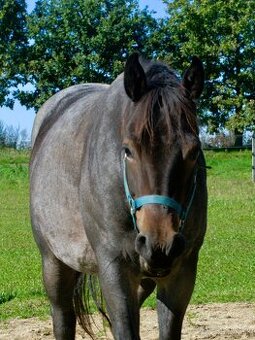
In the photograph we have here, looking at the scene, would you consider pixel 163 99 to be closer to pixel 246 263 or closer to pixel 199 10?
pixel 246 263

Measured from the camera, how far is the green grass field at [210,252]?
7766 millimetres

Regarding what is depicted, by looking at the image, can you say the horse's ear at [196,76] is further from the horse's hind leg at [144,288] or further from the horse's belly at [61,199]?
the horse's hind leg at [144,288]

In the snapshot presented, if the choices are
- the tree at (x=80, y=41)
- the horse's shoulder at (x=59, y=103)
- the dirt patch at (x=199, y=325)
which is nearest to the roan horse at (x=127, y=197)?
the horse's shoulder at (x=59, y=103)

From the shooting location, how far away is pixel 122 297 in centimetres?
386

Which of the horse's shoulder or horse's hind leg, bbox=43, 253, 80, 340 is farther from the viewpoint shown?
the horse's shoulder

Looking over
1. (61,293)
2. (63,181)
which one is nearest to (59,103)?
(63,181)

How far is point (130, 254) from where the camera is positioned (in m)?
3.77

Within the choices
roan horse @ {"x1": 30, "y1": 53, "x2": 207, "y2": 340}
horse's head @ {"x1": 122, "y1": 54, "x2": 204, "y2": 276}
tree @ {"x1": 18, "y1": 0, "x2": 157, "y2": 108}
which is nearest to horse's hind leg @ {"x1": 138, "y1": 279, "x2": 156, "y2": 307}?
roan horse @ {"x1": 30, "y1": 53, "x2": 207, "y2": 340}

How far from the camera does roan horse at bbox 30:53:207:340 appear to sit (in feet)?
10.9

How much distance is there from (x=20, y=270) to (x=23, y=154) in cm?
2307

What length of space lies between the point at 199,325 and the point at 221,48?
35143 millimetres

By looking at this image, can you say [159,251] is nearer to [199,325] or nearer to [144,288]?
[144,288]

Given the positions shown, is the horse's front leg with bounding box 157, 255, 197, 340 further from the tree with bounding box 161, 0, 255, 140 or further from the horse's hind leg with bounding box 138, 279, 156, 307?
the tree with bounding box 161, 0, 255, 140

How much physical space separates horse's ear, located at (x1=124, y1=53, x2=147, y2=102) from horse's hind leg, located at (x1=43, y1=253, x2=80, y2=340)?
192 cm
